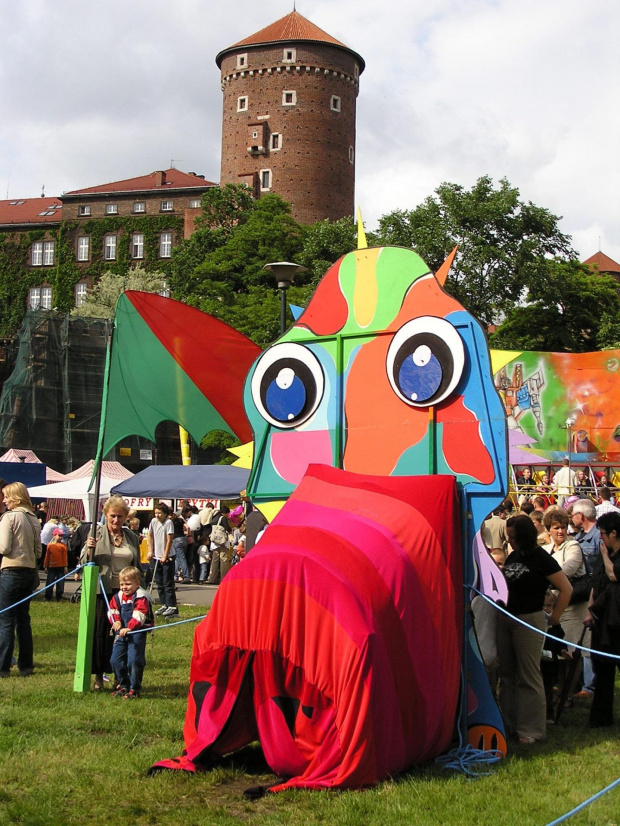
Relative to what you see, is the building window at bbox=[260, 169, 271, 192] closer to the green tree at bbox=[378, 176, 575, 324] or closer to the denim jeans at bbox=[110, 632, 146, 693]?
the green tree at bbox=[378, 176, 575, 324]

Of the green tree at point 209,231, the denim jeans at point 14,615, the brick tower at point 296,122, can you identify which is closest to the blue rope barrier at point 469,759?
the denim jeans at point 14,615

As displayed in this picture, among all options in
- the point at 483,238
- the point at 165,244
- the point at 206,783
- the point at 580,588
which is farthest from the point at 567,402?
the point at 165,244

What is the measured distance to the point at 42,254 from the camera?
9119 cm

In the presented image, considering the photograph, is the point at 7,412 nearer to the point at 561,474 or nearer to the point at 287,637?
the point at 561,474

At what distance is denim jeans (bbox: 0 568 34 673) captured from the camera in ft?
31.4

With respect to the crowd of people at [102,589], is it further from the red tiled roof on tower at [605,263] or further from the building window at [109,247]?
the red tiled roof on tower at [605,263]

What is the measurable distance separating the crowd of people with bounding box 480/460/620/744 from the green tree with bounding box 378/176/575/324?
3307 cm

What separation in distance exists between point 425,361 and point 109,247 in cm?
8455

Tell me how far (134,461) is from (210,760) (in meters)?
46.0

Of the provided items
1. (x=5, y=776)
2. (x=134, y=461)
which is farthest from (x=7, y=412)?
(x=5, y=776)

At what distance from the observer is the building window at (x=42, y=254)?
90.6 meters

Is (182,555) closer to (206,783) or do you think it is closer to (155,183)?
(206,783)

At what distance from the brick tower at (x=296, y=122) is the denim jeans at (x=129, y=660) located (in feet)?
227

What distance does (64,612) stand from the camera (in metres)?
16.0
